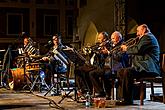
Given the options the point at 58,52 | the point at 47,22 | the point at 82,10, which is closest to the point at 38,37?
the point at 47,22

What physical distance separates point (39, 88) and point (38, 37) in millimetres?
16478

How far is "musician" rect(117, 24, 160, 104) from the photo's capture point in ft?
22.7

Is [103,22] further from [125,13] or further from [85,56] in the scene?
[85,56]

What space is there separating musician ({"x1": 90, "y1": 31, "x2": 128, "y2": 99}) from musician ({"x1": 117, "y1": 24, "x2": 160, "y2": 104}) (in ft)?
1.22

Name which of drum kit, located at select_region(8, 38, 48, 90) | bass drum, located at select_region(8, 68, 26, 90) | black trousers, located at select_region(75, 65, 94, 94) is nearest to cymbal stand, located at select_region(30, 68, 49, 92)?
drum kit, located at select_region(8, 38, 48, 90)

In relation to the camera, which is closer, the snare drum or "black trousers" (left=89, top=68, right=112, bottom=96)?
"black trousers" (left=89, top=68, right=112, bottom=96)

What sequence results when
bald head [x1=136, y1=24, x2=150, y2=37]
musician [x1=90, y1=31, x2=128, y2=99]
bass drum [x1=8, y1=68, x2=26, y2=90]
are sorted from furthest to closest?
1. bass drum [x1=8, y1=68, x2=26, y2=90]
2. musician [x1=90, y1=31, x2=128, y2=99]
3. bald head [x1=136, y1=24, x2=150, y2=37]

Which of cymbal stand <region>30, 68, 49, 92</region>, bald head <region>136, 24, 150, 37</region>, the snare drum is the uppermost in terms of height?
bald head <region>136, 24, 150, 37</region>

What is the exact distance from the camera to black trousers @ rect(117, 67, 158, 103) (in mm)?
6938

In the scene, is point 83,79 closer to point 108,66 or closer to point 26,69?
point 108,66

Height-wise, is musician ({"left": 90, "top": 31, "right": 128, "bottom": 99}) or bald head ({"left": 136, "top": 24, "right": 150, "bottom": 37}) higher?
bald head ({"left": 136, "top": 24, "right": 150, "bottom": 37})

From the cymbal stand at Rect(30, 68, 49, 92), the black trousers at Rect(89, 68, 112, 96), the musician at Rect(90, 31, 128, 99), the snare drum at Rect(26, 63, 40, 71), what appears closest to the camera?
the musician at Rect(90, 31, 128, 99)

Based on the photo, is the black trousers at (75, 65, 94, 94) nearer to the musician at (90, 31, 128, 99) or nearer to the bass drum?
the musician at (90, 31, 128, 99)

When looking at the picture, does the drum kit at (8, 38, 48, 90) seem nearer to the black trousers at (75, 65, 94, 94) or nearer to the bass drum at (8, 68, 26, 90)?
the bass drum at (8, 68, 26, 90)
